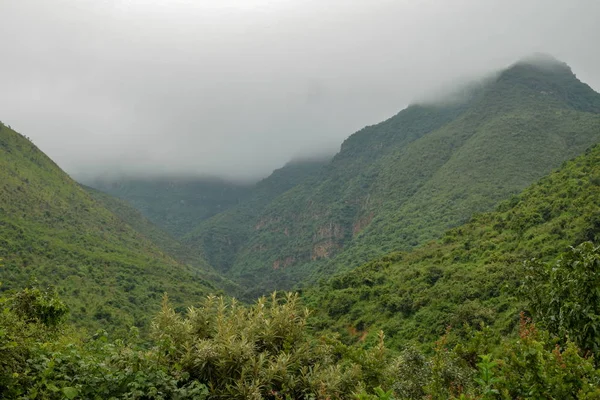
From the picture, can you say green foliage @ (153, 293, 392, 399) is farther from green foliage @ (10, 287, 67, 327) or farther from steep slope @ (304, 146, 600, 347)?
steep slope @ (304, 146, 600, 347)

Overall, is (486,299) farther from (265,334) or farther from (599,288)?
(265,334)

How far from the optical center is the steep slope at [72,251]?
2048 inches

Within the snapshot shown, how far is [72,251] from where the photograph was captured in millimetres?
64812

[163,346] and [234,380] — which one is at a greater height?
[163,346]

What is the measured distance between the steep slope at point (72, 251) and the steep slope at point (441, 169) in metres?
42.3

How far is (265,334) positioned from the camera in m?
5.58

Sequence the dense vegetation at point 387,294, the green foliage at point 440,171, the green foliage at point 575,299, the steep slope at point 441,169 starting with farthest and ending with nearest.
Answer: the steep slope at point 441,169 < the green foliage at point 440,171 < the green foliage at point 575,299 < the dense vegetation at point 387,294

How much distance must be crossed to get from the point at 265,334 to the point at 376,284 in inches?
1591

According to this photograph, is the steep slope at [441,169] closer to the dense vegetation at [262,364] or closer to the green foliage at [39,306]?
the green foliage at [39,306]

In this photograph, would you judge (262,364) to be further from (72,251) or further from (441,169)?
(441,169)

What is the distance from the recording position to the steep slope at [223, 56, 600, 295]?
85.9m

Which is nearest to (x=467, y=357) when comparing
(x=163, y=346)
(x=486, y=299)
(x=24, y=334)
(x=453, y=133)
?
(x=163, y=346)

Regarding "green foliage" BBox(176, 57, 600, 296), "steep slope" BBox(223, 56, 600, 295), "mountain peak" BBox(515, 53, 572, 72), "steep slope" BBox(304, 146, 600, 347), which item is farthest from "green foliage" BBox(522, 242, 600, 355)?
"mountain peak" BBox(515, 53, 572, 72)

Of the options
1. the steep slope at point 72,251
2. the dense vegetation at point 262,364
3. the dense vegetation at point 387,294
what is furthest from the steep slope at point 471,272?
the steep slope at point 72,251
